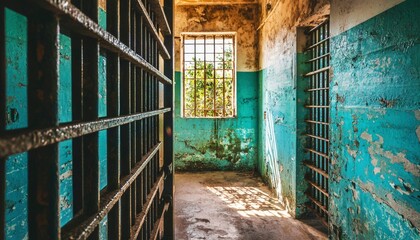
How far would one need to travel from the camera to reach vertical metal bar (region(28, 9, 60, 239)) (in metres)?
0.56

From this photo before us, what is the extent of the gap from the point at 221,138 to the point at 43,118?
6.47 metres

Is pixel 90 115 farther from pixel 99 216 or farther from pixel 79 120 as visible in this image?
pixel 99 216

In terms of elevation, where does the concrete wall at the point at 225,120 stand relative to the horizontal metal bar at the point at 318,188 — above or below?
above

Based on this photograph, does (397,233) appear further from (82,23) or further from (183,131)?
(183,131)

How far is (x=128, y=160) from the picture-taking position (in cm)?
122

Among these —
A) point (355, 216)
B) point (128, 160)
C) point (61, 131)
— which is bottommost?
point (355, 216)

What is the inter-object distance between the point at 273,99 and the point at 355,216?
3024 millimetres

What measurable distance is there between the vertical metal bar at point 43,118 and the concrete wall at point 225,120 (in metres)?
6.39

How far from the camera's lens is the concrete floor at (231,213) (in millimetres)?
3588

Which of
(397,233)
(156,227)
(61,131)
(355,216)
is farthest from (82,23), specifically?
→ (355,216)

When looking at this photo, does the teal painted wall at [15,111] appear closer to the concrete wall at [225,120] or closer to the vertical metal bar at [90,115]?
the vertical metal bar at [90,115]

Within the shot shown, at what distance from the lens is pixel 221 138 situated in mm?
6992

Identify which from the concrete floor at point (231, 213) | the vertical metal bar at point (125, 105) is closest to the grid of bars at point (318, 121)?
the concrete floor at point (231, 213)

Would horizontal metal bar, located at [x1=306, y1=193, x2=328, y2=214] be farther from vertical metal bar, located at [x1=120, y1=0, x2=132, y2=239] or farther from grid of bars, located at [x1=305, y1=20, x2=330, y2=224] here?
vertical metal bar, located at [x1=120, y1=0, x2=132, y2=239]
